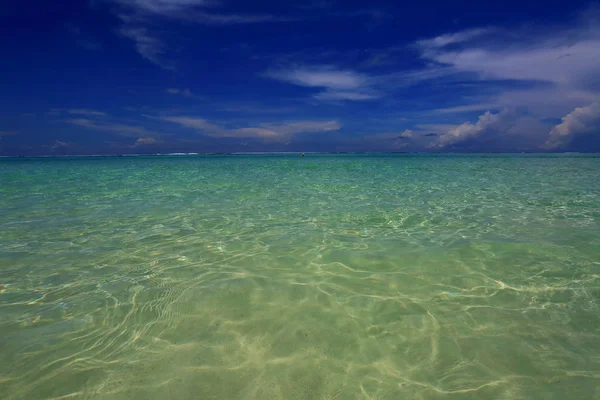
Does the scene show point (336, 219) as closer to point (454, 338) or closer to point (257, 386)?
point (454, 338)

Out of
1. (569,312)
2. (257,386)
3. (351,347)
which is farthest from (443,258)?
(257,386)

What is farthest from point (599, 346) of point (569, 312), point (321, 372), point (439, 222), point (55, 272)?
point (55, 272)

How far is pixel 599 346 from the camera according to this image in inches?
101

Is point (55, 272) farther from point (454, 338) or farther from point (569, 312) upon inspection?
point (569, 312)

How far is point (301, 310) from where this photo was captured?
3.21 meters

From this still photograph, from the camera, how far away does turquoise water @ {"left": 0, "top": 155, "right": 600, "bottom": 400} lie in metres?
2.26

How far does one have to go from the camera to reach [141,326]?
9.64 ft

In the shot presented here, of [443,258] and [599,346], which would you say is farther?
[443,258]

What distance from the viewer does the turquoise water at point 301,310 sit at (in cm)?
226

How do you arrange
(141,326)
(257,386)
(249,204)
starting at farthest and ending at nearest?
(249,204) → (141,326) → (257,386)

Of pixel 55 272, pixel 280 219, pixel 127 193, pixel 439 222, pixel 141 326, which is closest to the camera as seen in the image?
pixel 141 326

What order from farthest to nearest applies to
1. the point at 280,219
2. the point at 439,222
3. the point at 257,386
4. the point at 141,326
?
the point at 280,219, the point at 439,222, the point at 141,326, the point at 257,386

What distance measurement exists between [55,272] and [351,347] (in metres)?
4.24

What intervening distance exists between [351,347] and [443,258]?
2.65 m
